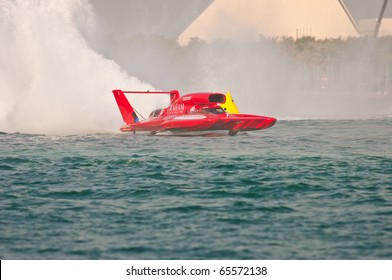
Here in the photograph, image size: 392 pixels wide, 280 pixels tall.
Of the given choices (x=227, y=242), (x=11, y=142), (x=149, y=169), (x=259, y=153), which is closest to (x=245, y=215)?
(x=227, y=242)

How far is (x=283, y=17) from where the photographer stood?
532 feet

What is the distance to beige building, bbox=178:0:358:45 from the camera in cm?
15512

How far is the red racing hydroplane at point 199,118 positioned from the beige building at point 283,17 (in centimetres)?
10978

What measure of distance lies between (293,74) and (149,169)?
8761 cm

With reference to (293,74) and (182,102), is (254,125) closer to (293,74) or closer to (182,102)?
(182,102)

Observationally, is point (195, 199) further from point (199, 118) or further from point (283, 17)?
point (283, 17)

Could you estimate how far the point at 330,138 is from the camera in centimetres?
3756

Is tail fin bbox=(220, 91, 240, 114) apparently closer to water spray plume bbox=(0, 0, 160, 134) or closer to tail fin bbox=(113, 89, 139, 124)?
tail fin bbox=(113, 89, 139, 124)

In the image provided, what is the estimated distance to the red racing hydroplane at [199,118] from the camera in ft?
123

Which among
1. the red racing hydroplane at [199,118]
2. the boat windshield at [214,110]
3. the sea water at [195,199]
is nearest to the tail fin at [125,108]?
the red racing hydroplane at [199,118]

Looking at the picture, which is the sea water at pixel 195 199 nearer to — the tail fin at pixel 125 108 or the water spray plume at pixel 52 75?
the tail fin at pixel 125 108

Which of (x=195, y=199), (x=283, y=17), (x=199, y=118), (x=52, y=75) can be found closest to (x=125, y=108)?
(x=199, y=118)

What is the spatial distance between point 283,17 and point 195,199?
143 metres
